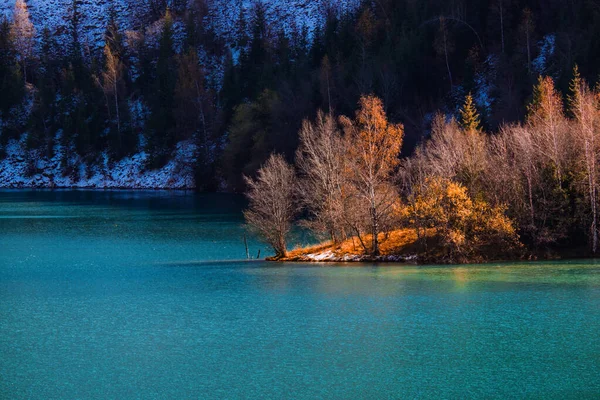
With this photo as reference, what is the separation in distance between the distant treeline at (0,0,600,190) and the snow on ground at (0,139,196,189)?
8.01 feet

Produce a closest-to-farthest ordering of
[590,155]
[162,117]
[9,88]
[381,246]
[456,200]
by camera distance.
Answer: [456,200] < [590,155] < [381,246] < [162,117] < [9,88]

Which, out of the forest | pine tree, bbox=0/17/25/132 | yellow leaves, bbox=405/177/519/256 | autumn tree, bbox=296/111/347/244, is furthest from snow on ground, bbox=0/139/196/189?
yellow leaves, bbox=405/177/519/256

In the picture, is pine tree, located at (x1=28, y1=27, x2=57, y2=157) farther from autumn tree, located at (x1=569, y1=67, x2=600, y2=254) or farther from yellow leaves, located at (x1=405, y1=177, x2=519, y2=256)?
autumn tree, located at (x1=569, y1=67, x2=600, y2=254)

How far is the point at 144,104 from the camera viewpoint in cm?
17338

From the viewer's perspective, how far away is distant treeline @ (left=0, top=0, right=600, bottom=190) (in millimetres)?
109375

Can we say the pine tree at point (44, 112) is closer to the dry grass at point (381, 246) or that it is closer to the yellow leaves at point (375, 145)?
the dry grass at point (381, 246)

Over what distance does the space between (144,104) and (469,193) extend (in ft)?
421

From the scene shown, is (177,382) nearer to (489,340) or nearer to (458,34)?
(489,340)

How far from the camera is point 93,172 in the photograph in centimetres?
16138

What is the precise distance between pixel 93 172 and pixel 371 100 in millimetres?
101563

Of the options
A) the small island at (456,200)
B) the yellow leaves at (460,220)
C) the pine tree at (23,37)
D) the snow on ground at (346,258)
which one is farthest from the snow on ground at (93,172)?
the yellow leaves at (460,220)

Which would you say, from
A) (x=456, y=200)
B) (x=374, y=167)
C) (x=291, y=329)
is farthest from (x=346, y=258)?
(x=291, y=329)

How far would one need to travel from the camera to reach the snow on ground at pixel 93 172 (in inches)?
5881

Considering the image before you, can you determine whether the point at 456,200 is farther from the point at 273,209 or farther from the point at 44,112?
the point at 44,112
